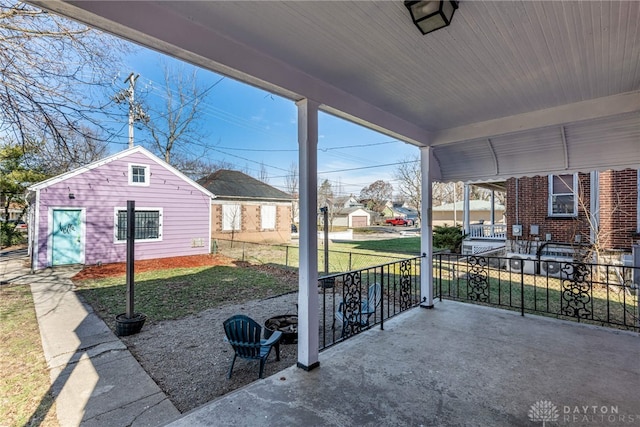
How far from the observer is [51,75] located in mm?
3881

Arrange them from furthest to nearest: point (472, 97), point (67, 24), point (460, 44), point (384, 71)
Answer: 1. point (67, 24)
2. point (472, 97)
3. point (384, 71)
4. point (460, 44)

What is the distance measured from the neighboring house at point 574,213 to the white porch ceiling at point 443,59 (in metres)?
4.75

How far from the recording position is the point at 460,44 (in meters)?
2.27

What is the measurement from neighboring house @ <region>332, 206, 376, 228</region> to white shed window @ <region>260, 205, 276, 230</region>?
2102cm

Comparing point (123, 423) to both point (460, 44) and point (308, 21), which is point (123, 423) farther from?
point (460, 44)

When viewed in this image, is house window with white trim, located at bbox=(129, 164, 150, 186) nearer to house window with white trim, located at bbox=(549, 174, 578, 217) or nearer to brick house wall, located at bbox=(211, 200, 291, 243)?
brick house wall, located at bbox=(211, 200, 291, 243)

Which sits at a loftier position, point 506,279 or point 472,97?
point 472,97

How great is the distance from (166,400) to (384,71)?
361 centimetres

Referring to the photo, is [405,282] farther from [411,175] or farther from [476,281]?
[411,175]

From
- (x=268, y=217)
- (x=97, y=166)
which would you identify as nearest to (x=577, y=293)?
(x=97, y=166)

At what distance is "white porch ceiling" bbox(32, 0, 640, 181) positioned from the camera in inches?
73.7

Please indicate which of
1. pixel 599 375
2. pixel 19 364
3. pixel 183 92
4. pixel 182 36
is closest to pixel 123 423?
pixel 19 364

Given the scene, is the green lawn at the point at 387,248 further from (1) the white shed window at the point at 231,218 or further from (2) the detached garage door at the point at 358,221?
(2) the detached garage door at the point at 358,221

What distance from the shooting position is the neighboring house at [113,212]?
9242 millimetres
